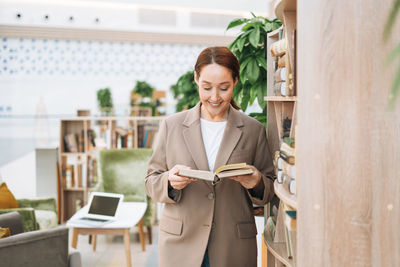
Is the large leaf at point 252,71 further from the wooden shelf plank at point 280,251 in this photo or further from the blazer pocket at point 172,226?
the blazer pocket at point 172,226

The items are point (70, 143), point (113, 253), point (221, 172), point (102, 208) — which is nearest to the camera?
point (221, 172)

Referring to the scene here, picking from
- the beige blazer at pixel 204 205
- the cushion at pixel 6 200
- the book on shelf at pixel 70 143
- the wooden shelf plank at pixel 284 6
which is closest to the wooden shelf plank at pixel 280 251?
the beige blazer at pixel 204 205

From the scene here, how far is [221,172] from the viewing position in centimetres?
184

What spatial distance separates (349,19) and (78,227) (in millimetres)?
3300

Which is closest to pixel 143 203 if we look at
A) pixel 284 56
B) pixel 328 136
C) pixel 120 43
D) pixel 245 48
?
pixel 245 48

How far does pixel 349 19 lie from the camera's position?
138cm

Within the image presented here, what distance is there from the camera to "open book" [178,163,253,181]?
175 cm

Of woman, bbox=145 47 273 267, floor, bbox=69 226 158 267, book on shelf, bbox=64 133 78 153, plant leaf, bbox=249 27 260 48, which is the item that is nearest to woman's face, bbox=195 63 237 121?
woman, bbox=145 47 273 267

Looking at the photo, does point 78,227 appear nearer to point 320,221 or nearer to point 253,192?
point 253,192

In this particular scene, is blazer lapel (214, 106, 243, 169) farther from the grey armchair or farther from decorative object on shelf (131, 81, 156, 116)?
decorative object on shelf (131, 81, 156, 116)

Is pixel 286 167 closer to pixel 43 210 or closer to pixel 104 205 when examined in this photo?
pixel 104 205

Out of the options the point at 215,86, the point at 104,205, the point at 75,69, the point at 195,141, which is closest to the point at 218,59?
the point at 215,86

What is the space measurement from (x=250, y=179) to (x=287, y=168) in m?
0.25

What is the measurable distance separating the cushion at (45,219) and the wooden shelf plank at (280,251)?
278 centimetres
